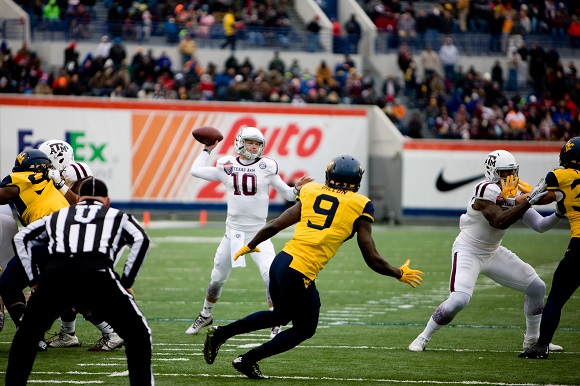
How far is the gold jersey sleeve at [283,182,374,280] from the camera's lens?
7238 millimetres

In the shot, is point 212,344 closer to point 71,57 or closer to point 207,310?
point 207,310

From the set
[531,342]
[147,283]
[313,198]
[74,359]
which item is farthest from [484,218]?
[147,283]

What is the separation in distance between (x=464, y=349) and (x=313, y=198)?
244 centimetres

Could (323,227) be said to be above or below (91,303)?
above

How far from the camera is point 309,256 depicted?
23.7ft

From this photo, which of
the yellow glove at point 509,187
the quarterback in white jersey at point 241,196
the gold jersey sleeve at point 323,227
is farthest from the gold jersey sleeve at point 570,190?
the quarterback in white jersey at point 241,196

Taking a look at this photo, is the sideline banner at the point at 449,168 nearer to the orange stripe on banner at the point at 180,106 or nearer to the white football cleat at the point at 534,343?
the orange stripe on banner at the point at 180,106

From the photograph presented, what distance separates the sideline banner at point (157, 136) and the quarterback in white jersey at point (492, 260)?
52.5 ft

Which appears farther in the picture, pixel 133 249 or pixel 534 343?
pixel 534 343

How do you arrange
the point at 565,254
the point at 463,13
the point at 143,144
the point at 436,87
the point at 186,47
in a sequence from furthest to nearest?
the point at 463,13 < the point at 436,87 < the point at 186,47 < the point at 143,144 < the point at 565,254

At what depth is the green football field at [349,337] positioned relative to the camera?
750 centimetres

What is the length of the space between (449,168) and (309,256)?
59.3ft

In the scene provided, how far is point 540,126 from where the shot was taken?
27.5 meters

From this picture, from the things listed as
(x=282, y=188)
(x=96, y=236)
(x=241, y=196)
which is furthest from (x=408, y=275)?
(x=241, y=196)
